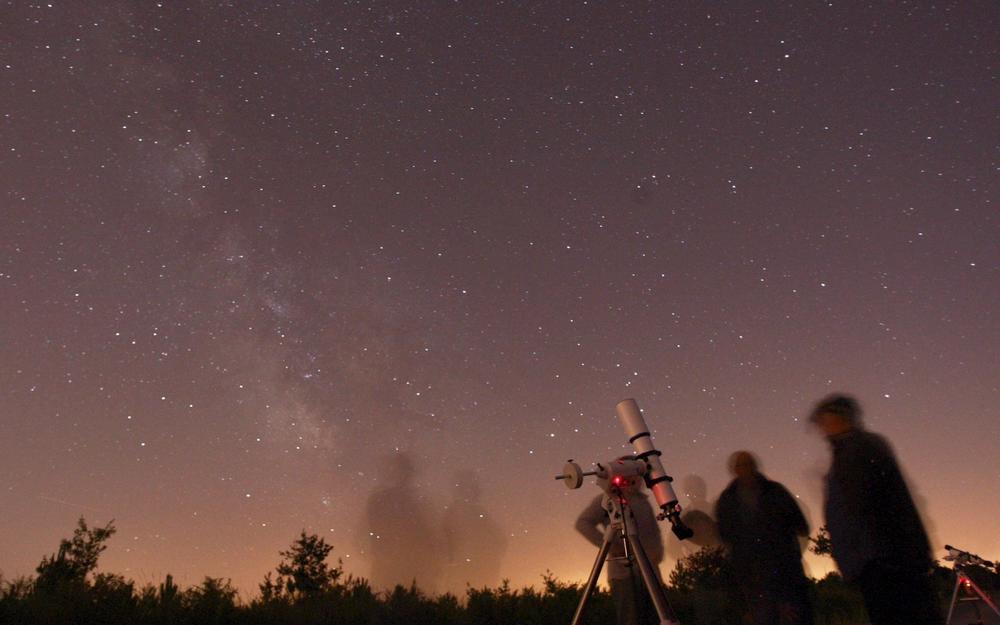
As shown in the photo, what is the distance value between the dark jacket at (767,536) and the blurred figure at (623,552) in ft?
1.65

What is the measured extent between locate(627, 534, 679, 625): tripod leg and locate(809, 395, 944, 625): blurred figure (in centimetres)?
107

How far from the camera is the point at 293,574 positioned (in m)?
12.5

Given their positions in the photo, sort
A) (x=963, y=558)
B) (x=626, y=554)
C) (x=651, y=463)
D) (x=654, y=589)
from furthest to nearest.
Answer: (x=963, y=558)
(x=651, y=463)
(x=626, y=554)
(x=654, y=589)

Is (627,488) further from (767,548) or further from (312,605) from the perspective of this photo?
(312,605)

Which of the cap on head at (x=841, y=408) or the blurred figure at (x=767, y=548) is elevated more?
the cap on head at (x=841, y=408)

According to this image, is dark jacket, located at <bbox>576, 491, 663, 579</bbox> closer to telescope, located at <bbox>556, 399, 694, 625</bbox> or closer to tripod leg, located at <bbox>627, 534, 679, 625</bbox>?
telescope, located at <bbox>556, 399, 694, 625</bbox>

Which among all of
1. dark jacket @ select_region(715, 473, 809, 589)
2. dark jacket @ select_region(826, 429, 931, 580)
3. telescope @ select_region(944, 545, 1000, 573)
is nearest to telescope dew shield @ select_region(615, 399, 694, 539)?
dark jacket @ select_region(826, 429, 931, 580)

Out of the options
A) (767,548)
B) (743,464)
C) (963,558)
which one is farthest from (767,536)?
(963,558)

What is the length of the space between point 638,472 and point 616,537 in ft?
2.16

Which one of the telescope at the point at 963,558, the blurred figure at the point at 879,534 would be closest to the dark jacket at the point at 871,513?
the blurred figure at the point at 879,534

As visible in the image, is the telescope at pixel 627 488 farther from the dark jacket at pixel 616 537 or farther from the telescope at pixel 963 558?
the telescope at pixel 963 558

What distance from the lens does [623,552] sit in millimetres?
4176

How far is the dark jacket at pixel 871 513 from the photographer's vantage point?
337 centimetres

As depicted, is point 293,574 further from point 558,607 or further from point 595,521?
point 595,521
